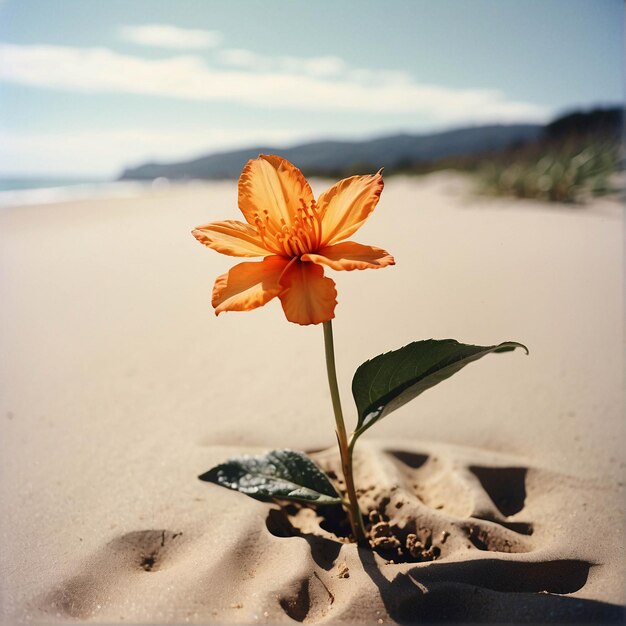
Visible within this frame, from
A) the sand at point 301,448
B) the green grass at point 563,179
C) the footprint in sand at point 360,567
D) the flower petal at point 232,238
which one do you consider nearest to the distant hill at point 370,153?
the green grass at point 563,179

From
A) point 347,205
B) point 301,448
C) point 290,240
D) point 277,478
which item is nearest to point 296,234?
point 290,240

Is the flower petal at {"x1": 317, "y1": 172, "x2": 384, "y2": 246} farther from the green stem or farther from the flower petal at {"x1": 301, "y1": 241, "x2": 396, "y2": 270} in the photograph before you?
the green stem

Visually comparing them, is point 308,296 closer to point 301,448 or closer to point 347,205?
point 347,205

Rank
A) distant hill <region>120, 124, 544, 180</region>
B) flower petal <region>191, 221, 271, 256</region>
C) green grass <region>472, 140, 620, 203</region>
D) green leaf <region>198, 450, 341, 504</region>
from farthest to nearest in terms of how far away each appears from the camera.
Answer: distant hill <region>120, 124, 544, 180</region>, green grass <region>472, 140, 620, 203</region>, green leaf <region>198, 450, 341, 504</region>, flower petal <region>191, 221, 271, 256</region>

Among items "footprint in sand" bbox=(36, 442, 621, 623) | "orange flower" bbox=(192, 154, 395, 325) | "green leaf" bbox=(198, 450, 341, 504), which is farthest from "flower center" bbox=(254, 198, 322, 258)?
"footprint in sand" bbox=(36, 442, 621, 623)

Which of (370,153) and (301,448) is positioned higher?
(370,153)

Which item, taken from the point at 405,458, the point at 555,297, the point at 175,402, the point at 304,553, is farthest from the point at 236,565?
the point at 555,297
